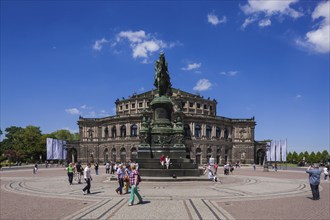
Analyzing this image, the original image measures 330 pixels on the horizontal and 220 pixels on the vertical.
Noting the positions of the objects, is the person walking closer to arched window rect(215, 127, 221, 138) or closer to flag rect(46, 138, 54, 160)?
flag rect(46, 138, 54, 160)

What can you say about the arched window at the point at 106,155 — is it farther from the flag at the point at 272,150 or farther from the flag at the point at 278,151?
the flag at the point at 278,151

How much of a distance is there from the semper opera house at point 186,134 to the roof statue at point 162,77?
173 feet

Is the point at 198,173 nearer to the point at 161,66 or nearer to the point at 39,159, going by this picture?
the point at 161,66

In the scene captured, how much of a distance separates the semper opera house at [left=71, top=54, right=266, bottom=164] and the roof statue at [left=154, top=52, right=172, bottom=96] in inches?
2073

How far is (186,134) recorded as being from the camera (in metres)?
86.6

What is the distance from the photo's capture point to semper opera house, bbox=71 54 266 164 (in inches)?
3462

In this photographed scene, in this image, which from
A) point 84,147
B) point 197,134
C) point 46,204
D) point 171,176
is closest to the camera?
point 46,204

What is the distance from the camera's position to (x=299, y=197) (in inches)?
713

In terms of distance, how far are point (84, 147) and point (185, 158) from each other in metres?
72.0

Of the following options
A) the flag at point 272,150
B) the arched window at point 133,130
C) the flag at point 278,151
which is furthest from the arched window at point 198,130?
the flag at point 278,151

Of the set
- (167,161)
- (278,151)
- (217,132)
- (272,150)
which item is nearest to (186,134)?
(217,132)

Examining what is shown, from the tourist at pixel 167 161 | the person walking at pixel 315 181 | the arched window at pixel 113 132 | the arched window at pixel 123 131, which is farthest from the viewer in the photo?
the arched window at pixel 113 132

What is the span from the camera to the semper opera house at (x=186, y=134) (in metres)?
87.9

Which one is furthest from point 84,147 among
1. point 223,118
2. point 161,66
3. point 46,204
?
point 46,204
